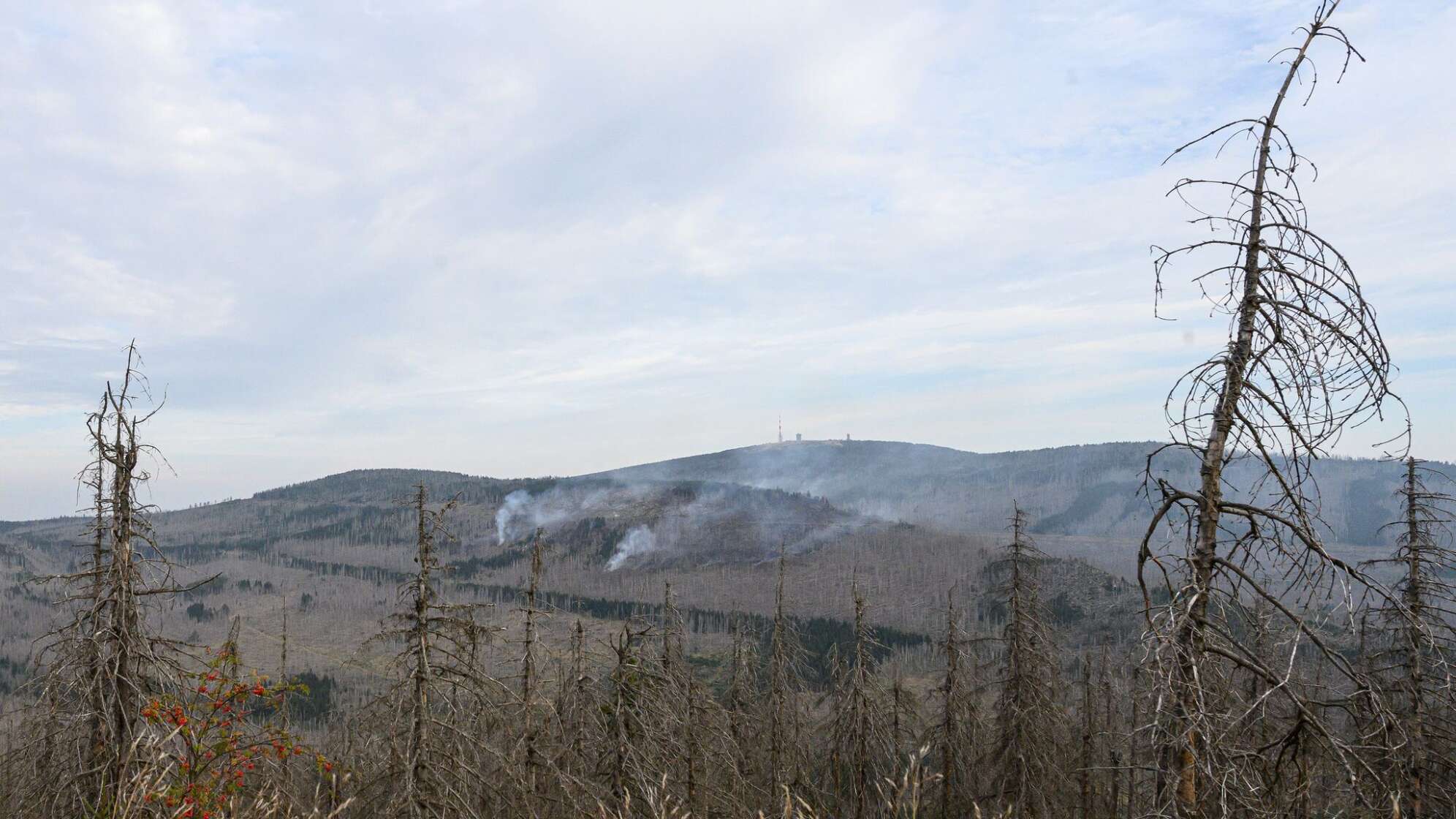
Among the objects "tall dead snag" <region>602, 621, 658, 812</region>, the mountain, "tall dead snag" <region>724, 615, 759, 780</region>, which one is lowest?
the mountain

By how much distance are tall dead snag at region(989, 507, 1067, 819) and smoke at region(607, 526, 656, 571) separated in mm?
145067

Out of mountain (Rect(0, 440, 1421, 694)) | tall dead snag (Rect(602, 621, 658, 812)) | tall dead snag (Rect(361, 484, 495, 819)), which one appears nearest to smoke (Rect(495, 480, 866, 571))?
mountain (Rect(0, 440, 1421, 694))

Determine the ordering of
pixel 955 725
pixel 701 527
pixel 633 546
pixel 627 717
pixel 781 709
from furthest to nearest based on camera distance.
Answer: pixel 701 527
pixel 633 546
pixel 781 709
pixel 955 725
pixel 627 717

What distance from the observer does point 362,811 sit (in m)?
11.3

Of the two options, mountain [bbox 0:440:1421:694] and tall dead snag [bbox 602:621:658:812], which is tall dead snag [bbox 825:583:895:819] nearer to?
tall dead snag [bbox 602:621:658:812]

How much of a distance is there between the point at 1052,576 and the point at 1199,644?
107 m

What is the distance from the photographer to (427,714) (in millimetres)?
10344

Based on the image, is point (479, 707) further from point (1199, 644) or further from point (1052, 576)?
point (1052, 576)

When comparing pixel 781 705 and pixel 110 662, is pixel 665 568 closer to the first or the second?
pixel 781 705

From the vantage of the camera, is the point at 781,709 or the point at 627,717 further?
the point at 781,709

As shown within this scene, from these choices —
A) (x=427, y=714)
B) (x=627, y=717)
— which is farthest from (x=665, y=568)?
(x=427, y=714)

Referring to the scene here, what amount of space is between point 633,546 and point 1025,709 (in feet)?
514

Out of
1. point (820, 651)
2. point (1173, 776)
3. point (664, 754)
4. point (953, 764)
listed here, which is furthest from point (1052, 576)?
point (1173, 776)

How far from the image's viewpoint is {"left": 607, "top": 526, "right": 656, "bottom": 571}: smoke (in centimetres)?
16362
